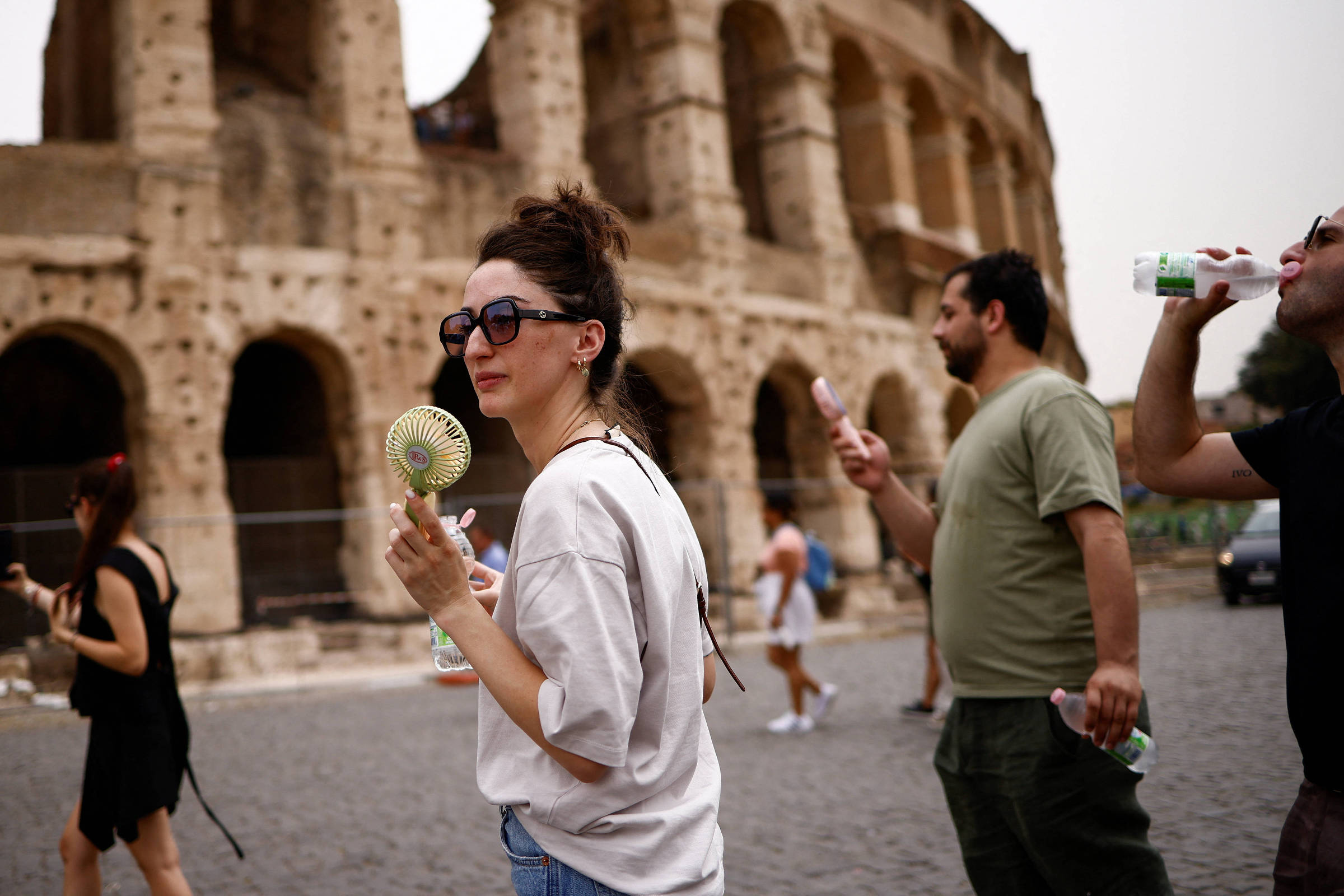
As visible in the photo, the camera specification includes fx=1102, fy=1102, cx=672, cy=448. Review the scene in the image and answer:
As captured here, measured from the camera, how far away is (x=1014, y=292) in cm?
318

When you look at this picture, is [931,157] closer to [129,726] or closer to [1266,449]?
[129,726]

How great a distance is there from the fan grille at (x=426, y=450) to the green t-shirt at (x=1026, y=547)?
1.56 meters

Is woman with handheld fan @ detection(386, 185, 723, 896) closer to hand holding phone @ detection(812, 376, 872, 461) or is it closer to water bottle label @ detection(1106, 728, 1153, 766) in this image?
water bottle label @ detection(1106, 728, 1153, 766)

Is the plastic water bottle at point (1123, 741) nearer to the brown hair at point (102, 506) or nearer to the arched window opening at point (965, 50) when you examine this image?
the brown hair at point (102, 506)

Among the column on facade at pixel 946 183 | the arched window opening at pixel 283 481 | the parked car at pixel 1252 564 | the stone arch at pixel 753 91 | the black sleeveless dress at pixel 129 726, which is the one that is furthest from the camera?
the column on facade at pixel 946 183

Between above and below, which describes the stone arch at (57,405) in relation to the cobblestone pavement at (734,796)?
above

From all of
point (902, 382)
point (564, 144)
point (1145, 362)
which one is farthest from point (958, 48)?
point (1145, 362)

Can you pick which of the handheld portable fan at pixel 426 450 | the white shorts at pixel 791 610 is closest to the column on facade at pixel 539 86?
the white shorts at pixel 791 610

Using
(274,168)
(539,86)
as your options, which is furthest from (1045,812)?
(539,86)

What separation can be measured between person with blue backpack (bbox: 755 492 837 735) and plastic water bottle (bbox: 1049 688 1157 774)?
213 inches

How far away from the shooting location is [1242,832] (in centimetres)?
475

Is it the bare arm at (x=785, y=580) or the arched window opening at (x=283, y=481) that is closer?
the bare arm at (x=785, y=580)

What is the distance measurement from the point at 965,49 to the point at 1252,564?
1469 centimetres

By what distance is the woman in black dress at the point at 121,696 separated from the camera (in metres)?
3.60
